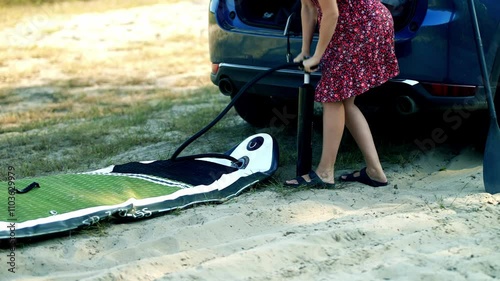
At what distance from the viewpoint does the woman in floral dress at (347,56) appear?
4.61 metres

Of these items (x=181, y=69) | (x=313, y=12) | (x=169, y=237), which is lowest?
(x=181, y=69)

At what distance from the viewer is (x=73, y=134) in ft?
22.0

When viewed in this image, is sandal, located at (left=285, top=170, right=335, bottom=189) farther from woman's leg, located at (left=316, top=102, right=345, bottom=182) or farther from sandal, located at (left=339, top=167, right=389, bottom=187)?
sandal, located at (left=339, top=167, right=389, bottom=187)

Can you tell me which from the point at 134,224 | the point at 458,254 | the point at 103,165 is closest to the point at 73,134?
the point at 103,165

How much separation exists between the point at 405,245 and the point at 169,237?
1061 millimetres

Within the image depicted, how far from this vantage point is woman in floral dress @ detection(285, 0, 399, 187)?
182 inches

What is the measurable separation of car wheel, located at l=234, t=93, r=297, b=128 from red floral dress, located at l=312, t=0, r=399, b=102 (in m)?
1.66

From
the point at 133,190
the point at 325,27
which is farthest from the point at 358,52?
the point at 133,190

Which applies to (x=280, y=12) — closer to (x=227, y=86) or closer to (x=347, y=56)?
(x=227, y=86)

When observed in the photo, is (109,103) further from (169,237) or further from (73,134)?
(169,237)

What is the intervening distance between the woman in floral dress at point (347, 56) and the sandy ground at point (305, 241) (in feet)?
1.31

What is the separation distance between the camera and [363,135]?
483cm

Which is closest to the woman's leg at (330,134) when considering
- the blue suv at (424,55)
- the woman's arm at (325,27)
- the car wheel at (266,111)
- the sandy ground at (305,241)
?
the sandy ground at (305,241)

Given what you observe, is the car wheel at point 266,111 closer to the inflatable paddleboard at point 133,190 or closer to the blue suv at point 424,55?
the blue suv at point 424,55
